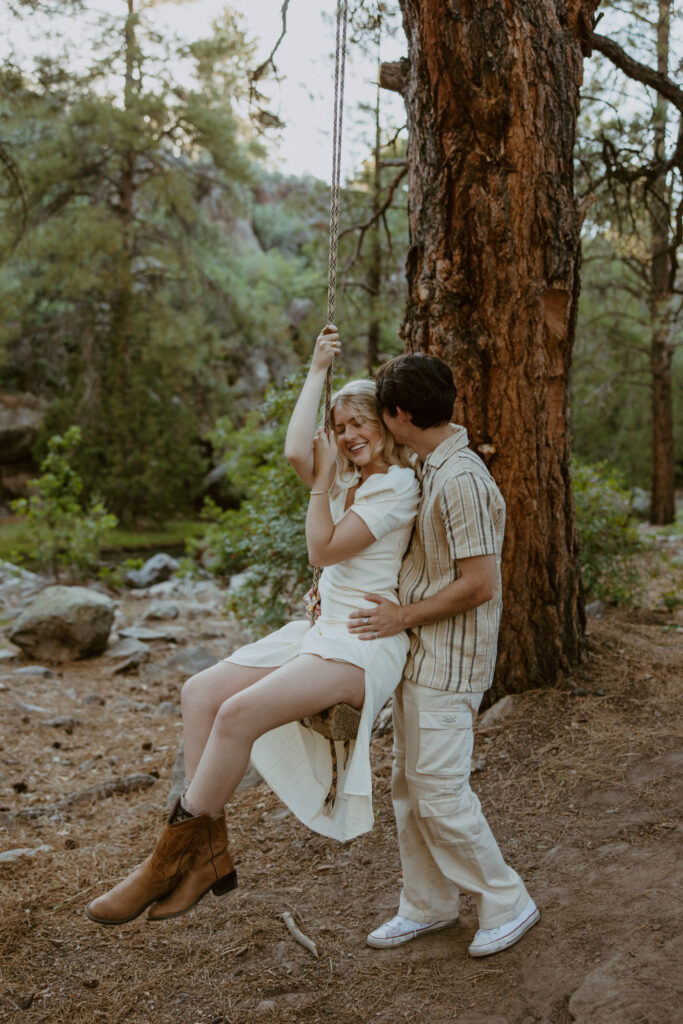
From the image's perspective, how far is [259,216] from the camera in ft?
105

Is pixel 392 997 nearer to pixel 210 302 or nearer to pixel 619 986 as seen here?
pixel 619 986

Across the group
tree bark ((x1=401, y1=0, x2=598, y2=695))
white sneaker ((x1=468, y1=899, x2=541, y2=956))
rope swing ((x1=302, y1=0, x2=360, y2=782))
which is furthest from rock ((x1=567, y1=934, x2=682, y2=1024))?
tree bark ((x1=401, y1=0, x2=598, y2=695))

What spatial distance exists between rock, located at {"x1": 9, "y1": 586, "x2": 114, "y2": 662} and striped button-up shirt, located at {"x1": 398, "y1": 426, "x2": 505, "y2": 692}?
5793mm

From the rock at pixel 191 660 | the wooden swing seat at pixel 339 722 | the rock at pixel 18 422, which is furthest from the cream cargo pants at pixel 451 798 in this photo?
the rock at pixel 18 422

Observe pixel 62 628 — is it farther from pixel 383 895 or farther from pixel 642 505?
pixel 642 505

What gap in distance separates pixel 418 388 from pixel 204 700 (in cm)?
114

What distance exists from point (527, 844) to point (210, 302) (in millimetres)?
16717

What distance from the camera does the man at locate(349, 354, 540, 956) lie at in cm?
257

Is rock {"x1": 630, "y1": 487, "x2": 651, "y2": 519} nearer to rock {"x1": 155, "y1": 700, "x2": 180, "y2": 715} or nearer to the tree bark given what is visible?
rock {"x1": 155, "y1": 700, "x2": 180, "y2": 715}

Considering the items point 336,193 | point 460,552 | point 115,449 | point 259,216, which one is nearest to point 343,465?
point 460,552

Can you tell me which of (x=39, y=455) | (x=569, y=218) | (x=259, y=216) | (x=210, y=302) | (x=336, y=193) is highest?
(x=259, y=216)

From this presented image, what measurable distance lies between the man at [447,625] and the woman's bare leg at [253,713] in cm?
20

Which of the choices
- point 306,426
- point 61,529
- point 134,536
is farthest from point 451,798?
point 134,536

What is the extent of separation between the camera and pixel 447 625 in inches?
104
